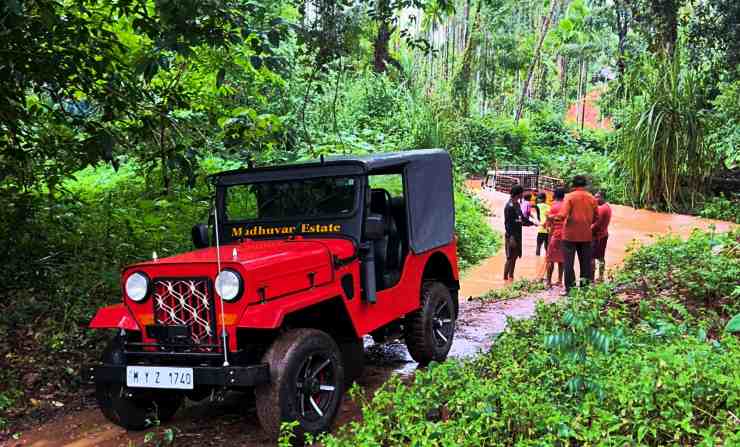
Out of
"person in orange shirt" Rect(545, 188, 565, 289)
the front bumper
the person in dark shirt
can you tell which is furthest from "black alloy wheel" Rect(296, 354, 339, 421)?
the person in dark shirt

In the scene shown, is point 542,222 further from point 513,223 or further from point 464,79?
point 464,79

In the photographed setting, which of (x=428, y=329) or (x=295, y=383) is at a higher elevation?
(x=295, y=383)

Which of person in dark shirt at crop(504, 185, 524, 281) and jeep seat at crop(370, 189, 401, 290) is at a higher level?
jeep seat at crop(370, 189, 401, 290)

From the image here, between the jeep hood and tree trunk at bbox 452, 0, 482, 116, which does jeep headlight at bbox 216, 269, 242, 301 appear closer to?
the jeep hood

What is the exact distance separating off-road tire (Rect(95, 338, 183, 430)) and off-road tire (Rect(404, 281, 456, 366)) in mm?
2168

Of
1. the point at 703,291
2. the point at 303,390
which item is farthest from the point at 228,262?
the point at 703,291

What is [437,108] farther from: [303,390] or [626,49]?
[303,390]

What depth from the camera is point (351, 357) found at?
5316 mm

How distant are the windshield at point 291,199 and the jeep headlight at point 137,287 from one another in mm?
1342

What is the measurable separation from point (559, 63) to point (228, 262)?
48554 mm

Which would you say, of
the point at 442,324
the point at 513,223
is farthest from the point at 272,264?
the point at 513,223

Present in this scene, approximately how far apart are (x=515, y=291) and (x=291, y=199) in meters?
5.51

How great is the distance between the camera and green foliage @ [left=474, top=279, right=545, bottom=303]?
32.4 feet

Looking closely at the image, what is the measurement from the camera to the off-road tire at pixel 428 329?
20.2 ft
